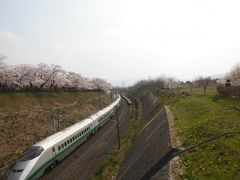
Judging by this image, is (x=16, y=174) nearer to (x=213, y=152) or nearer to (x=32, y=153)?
(x=32, y=153)

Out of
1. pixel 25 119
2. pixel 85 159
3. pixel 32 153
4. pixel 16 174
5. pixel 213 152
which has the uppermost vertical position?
pixel 213 152

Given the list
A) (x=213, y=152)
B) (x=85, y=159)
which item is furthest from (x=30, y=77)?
(x=213, y=152)

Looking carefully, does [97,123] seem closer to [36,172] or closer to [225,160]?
[36,172]

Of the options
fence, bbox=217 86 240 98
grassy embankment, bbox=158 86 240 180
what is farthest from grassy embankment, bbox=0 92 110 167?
fence, bbox=217 86 240 98

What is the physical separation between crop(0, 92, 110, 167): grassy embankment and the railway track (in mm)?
6241

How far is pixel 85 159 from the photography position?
1160 inches

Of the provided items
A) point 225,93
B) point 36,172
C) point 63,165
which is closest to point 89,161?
point 63,165

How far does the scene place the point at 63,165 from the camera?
2741cm

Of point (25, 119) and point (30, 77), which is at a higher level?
point (30, 77)

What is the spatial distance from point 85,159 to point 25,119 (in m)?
14.6

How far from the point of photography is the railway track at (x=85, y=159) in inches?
985

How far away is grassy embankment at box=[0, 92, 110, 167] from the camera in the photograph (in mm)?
31122

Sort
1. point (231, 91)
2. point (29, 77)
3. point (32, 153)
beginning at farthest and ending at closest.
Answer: point (29, 77) → point (231, 91) → point (32, 153)

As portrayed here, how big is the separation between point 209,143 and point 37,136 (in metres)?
26.4
